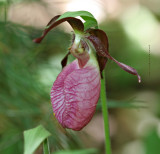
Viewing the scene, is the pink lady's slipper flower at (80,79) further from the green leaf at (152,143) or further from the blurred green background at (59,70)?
the green leaf at (152,143)

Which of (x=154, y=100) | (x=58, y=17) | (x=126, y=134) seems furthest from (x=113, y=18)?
(x=58, y=17)

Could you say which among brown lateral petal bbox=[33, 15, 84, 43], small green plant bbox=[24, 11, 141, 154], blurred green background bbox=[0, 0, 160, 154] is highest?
brown lateral petal bbox=[33, 15, 84, 43]

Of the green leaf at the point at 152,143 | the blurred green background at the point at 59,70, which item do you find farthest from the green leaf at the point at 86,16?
the green leaf at the point at 152,143

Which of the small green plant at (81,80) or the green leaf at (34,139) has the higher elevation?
the small green plant at (81,80)

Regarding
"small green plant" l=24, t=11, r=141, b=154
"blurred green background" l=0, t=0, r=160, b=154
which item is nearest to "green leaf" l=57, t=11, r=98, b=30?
"small green plant" l=24, t=11, r=141, b=154

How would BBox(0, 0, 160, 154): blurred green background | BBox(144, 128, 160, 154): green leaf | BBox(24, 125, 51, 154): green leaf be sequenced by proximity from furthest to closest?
BBox(0, 0, 160, 154): blurred green background
BBox(144, 128, 160, 154): green leaf
BBox(24, 125, 51, 154): green leaf

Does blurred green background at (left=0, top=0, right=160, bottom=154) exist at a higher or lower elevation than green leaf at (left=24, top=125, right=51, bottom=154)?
lower

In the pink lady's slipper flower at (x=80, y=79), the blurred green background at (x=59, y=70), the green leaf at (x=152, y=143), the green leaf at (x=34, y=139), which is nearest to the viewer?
the green leaf at (x=34, y=139)

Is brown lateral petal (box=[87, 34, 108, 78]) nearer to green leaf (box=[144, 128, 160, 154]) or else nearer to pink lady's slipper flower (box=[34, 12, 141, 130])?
pink lady's slipper flower (box=[34, 12, 141, 130])
